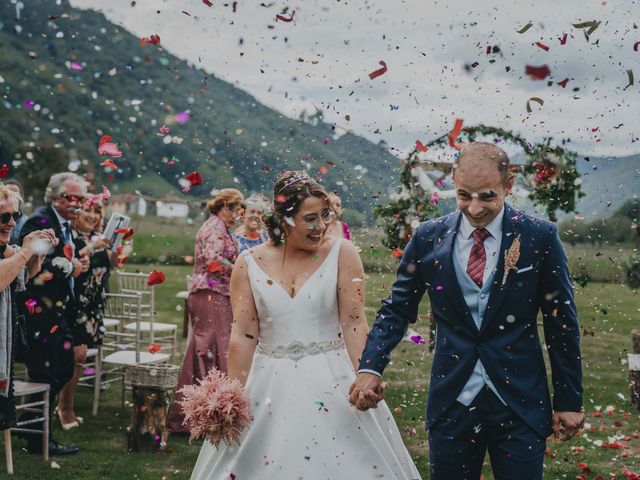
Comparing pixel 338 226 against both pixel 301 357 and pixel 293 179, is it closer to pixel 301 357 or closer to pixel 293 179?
pixel 293 179

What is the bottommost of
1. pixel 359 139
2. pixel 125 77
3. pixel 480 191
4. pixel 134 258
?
pixel 134 258

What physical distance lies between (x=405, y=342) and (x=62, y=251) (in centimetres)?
824

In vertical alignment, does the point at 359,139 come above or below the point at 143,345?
above

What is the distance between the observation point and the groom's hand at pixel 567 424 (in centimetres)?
320

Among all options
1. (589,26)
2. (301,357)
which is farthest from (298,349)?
(589,26)

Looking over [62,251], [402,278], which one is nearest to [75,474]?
[62,251]

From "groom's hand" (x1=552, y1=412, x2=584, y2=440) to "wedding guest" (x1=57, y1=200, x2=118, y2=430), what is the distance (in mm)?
5287

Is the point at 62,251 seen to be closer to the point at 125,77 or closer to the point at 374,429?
the point at 374,429

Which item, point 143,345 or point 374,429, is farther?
point 143,345

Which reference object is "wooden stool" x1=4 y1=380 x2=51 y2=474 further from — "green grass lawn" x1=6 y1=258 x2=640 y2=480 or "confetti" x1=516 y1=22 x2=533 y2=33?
"confetti" x1=516 y1=22 x2=533 y2=33

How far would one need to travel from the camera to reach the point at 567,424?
10.5 ft

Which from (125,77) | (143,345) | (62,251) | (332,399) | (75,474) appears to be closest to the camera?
(332,399)

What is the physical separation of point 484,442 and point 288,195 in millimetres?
1588

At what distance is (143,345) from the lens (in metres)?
12.2
